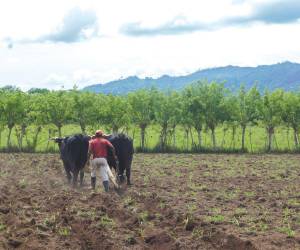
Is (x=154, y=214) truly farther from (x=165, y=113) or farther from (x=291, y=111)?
(x=291, y=111)

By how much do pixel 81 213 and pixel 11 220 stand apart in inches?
69.1

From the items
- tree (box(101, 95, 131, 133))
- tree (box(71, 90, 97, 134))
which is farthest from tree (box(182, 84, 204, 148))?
tree (box(71, 90, 97, 134))

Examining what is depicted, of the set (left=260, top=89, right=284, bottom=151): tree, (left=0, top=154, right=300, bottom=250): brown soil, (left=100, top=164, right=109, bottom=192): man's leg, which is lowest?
(left=0, top=154, right=300, bottom=250): brown soil

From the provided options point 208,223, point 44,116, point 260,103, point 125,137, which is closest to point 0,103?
point 44,116

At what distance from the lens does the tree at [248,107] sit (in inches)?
1837

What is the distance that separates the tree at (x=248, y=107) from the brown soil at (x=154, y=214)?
24519mm

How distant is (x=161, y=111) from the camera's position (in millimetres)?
47062

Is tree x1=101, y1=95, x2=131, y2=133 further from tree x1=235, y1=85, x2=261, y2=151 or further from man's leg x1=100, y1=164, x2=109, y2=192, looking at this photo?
man's leg x1=100, y1=164, x2=109, y2=192

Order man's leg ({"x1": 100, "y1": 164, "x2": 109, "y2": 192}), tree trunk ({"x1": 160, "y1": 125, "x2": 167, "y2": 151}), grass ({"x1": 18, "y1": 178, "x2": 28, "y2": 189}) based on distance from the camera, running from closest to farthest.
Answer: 1. man's leg ({"x1": 100, "y1": 164, "x2": 109, "y2": 192})
2. grass ({"x1": 18, "y1": 178, "x2": 28, "y2": 189})
3. tree trunk ({"x1": 160, "y1": 125, "x2": 167, "y2": 151})

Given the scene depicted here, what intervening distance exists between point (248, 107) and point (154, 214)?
34.6 m

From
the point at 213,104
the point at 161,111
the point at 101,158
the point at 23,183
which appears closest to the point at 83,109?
the point at 161,111

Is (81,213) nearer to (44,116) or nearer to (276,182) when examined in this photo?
(276,182)

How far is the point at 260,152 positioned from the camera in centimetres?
4488

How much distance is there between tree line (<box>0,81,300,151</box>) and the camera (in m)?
46.2
